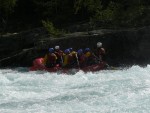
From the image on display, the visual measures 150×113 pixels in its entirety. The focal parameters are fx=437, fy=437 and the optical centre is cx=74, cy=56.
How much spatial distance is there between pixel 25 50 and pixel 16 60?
867 mm

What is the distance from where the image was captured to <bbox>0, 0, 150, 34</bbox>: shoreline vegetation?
926 inches

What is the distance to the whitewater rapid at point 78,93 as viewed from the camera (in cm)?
1159

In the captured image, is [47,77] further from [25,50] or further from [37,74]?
[25,50]

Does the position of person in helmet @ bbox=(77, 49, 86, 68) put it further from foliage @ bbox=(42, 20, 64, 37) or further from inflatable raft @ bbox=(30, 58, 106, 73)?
foliage @ bbox=(42, 20, 64, 37)

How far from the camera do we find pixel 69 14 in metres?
28.4

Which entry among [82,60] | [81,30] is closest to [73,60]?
[82,60]

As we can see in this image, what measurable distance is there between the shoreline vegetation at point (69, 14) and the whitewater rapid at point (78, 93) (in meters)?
6.49

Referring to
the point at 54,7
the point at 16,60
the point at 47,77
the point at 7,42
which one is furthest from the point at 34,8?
the point at 47,77

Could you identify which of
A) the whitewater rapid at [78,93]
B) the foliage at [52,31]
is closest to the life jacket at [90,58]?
the whitewater rapid at [78,93]

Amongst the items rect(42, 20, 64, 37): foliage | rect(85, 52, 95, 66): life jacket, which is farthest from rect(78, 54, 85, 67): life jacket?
rect(42, 20, 64, 37): foliage

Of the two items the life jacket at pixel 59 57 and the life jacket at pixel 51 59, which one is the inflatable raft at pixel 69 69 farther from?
the life jacket at pixel 59 57

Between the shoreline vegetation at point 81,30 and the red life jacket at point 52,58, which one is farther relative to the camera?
the shoreline vegetation at point 81,30

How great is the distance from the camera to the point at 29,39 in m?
24.6

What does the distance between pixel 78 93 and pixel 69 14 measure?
15.4 metres
